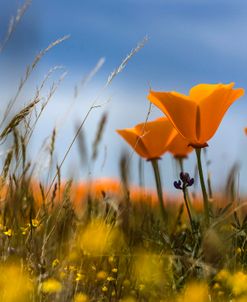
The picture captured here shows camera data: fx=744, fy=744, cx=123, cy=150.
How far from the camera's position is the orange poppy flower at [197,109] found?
253 centimetres

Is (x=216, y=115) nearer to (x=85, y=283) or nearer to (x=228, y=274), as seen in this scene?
(x=228, y=274)

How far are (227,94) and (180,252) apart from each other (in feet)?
1.85

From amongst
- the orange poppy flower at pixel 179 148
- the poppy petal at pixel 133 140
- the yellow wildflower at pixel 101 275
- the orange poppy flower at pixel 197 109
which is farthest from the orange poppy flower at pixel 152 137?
the yellow wildflower at pixel 101 275

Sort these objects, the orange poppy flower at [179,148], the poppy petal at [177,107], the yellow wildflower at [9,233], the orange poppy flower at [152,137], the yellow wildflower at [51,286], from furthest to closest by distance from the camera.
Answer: the orange poppy flower at [179,148] → the orange poppy flower at [152,137] → the poppy petal at [177,107] → the yellow wildflower at [9,233] → the yellow wildflower at [51,286]

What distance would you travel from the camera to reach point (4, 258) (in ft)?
7.29

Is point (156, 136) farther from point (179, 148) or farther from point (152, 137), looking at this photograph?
point (179, 148)

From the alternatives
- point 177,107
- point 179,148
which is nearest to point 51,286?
point 177,107

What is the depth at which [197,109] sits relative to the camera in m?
2.56

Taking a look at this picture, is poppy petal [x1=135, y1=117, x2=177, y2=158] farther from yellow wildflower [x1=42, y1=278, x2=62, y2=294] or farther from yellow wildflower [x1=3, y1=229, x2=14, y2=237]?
yellow wildflower [x1=42, y1=278, x2=62, y2=294]

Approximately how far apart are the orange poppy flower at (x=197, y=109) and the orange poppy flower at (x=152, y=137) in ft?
1.19

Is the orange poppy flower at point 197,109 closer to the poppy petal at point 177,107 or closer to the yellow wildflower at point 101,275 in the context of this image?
the poppy petal at point 177,107

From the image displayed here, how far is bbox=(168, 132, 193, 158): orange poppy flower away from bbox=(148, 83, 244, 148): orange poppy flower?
562 mm

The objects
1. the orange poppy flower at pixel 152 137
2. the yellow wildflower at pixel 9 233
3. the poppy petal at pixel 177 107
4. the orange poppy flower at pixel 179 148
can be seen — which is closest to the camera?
the yellow wildflower at pixel 9 233

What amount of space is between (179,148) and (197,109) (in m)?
0.66
